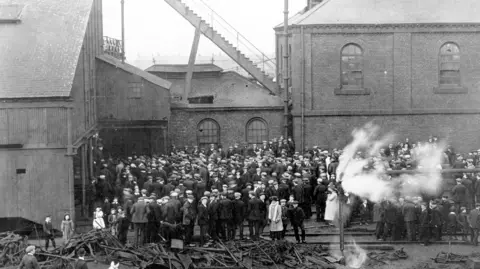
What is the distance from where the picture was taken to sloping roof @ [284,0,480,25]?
1483 inches

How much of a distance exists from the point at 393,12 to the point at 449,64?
13.4ft

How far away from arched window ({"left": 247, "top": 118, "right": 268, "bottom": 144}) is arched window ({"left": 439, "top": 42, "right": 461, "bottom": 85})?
9814 mm

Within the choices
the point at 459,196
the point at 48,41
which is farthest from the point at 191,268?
the point at 48,41

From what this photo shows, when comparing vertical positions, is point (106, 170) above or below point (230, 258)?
above

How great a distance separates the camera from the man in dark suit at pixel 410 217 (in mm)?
24125

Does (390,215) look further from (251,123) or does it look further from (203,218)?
(251,123)

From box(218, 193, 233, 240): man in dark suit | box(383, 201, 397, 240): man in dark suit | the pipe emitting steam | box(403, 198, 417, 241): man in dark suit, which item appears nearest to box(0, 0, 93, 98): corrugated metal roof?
box(218, 193, 233, 240): man in dark suit

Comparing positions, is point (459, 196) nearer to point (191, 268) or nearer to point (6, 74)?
point (191, 268)

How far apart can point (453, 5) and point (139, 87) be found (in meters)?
17.4

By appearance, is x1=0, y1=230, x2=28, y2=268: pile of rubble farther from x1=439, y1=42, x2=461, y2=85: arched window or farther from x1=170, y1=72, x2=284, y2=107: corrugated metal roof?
x1=439, y1=42, x2=461, y2=85: arched window

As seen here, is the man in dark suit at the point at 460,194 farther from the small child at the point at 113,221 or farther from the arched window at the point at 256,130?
the arched window at the point at 256,130

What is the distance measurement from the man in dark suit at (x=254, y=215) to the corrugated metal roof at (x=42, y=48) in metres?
8.29

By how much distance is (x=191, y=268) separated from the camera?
2102 centimetres

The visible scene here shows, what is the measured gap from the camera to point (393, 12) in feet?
125
